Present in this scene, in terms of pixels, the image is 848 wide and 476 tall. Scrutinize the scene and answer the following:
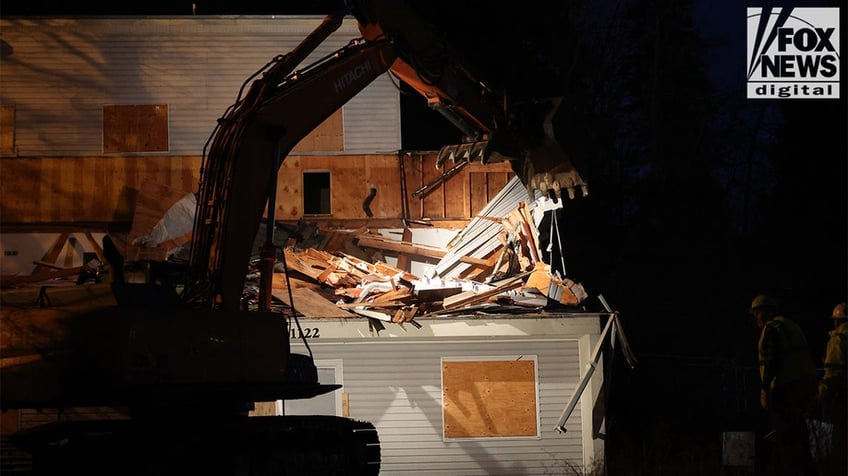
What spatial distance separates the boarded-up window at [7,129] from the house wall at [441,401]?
7842 mm

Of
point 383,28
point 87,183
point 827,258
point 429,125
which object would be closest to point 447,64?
point 383,28

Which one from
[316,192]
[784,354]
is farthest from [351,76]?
[316,192]

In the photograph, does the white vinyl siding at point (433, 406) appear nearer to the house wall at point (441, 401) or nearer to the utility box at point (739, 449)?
the house wall at point (441, 401)

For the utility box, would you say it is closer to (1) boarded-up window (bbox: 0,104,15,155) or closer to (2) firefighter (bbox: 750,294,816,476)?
(2) firefighter (bbox: 750,294,816,476)

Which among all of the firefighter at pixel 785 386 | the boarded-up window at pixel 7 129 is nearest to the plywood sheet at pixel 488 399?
the firefighter at pixel 785 386

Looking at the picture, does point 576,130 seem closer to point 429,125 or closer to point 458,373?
point 458,373

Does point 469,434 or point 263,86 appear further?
point 469,434

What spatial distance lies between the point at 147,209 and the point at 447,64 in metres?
7.07

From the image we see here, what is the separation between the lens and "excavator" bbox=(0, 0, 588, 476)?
8.38 m

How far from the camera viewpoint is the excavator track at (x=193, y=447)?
9086 mm

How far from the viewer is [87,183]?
1972 centimetres

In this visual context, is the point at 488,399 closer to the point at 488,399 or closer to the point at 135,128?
the point at 488,399

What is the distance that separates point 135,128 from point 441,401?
26.9 feet

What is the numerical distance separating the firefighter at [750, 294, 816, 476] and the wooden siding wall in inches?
319
